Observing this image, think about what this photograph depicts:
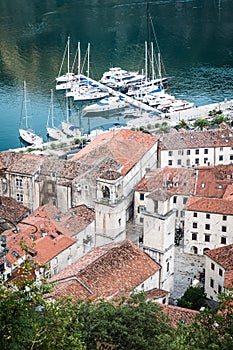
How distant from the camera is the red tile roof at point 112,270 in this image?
41.6m

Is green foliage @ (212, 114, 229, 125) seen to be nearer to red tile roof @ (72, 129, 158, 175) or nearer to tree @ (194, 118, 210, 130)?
tree @ (194, 118, 210, 130)

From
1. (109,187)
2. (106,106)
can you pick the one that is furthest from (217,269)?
(106,106)

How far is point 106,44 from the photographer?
148m

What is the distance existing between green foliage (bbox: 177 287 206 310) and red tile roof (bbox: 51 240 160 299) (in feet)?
9.77

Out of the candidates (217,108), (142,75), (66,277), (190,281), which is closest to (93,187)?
(190,281)

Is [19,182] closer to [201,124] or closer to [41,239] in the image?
[41,239]

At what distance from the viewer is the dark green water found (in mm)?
113938

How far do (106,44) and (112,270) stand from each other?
362ft

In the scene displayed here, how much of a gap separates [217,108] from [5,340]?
79.8 m

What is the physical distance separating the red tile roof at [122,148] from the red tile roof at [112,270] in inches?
559

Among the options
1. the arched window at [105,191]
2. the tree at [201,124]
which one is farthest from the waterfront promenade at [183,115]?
the arched window at [105,191]

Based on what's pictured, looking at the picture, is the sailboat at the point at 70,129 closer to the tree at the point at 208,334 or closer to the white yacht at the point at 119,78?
the white yacht at the point at 119,78

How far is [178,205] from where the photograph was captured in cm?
6031

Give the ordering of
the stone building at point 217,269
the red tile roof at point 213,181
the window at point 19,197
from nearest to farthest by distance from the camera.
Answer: the stone building at point 217,269 < the red tile roof at point 213,181 < the window at point 19,197
